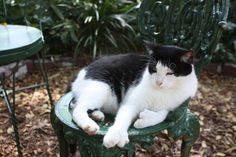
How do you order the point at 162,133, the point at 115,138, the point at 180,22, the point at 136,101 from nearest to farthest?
the point at 115,138
the point at 136,101
the point at 180,22
the point at 162,133

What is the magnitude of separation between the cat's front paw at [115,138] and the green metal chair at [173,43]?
0.15 ft

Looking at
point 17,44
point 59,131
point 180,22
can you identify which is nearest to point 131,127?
point 59,131

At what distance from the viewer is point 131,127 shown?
1.72 meters

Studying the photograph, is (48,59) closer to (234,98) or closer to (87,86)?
(234,98)

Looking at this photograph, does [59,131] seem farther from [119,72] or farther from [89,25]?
[89,25]

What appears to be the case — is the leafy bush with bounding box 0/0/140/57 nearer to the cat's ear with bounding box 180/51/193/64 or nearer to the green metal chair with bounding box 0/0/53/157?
the green metal chair with bounding box 0/0/53/157

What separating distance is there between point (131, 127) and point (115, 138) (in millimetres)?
157

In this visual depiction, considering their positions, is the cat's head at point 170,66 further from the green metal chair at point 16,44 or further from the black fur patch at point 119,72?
the green metal chair at point 16,44

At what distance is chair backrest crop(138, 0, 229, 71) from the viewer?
2057 millimetres

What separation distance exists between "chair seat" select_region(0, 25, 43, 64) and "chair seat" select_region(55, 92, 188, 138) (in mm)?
315

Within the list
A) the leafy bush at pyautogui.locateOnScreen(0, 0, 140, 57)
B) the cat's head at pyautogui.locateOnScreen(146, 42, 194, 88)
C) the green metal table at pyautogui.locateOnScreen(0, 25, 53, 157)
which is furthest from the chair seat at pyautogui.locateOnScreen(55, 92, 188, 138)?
the leafy bush at pyautogui.locateOnScreen(0, 0, 140, 57)

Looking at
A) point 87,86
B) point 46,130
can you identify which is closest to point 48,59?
point 46,130

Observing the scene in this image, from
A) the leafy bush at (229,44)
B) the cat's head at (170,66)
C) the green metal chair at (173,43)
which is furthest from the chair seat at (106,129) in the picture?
the leafy bush at (229,44)

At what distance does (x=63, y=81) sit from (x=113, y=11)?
0.98m
